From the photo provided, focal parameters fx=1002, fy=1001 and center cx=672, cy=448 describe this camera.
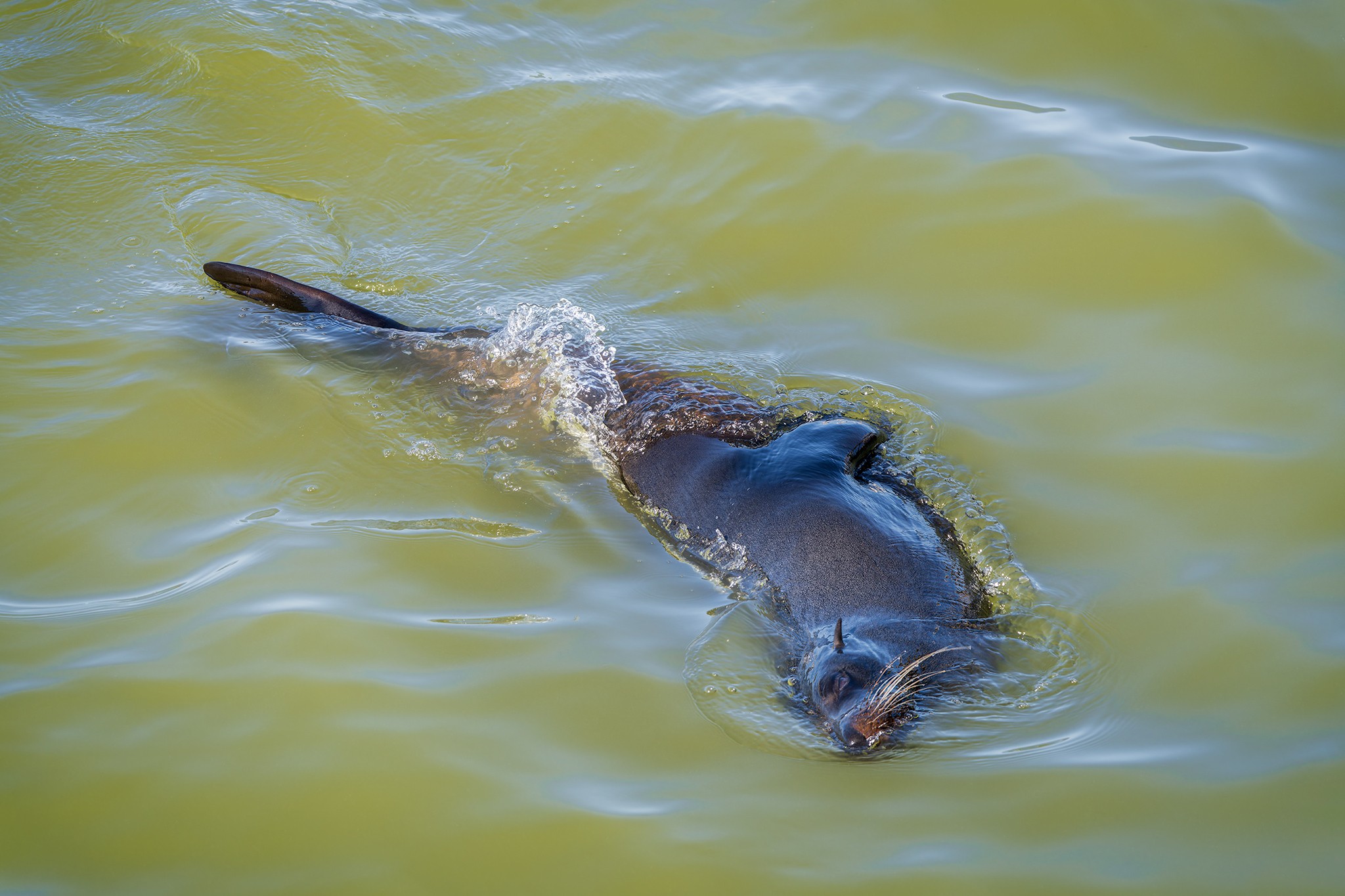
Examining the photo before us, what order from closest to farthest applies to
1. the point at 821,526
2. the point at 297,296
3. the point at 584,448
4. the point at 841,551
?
the point at 841,551 < the point at 821,526 < the point at 584,448 < the point at 297,296

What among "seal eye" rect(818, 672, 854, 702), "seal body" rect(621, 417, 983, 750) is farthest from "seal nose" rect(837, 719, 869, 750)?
"seal eye" rect(818, 672, 854, 702)

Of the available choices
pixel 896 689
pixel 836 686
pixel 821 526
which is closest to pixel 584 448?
pixel 821 526

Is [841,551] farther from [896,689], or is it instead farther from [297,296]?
[297,296]

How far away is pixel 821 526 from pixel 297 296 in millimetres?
3072

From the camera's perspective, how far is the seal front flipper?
17.1 ft

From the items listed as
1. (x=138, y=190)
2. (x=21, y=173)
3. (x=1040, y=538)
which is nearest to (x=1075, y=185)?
(x=1040, y=538)

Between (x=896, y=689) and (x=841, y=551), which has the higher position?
(x=841, y=551)

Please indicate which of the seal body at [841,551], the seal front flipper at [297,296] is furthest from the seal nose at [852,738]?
the seal front flipper at [297,296]

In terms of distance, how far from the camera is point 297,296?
207 inches

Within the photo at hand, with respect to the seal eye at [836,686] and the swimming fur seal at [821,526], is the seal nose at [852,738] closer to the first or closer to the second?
the swimming fur seal at [821,526]

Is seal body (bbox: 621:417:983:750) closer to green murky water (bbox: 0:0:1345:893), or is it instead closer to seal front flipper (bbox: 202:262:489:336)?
green murky water (bbox: 0:0:1345:893)

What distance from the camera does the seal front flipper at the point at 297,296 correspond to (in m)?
5.23

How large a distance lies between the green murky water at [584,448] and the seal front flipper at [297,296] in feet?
0.48

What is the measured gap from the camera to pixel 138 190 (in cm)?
666
